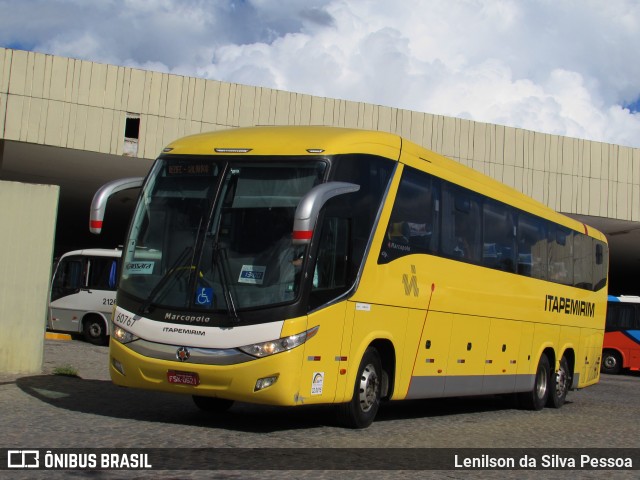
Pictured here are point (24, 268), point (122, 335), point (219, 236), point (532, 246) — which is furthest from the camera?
point (532, 246)

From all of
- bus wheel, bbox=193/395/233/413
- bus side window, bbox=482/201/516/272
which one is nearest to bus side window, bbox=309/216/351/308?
bus wheel, bbox=193/395/233/413

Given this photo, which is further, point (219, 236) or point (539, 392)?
point (539, 392)

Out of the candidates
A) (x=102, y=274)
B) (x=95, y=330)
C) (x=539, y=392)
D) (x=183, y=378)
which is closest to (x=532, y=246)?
(x=539, y=392)

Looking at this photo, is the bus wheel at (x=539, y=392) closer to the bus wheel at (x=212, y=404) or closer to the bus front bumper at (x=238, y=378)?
the bus wheel at (x=212, y=404)

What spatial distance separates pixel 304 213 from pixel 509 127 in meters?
26.1

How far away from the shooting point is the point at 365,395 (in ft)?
35.1

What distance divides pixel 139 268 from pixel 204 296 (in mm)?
941

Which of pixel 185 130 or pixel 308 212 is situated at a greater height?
pixel 185 130

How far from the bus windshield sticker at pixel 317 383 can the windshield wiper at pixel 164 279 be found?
1.80 m

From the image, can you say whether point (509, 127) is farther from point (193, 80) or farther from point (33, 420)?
point (33, 420)

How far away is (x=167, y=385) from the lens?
974cm

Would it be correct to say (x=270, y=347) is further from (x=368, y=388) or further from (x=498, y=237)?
(x=498, y=237)

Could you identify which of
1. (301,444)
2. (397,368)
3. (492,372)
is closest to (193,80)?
(492,372)

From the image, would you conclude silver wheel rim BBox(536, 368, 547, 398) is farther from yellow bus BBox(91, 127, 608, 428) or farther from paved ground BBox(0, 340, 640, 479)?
yellow bus BBox(91, 127, 608, 428)
